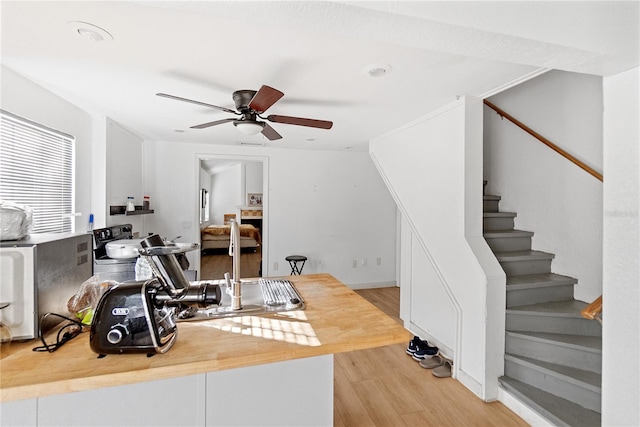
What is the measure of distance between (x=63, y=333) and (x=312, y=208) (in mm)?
3782

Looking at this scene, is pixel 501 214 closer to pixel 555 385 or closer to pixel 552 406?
pixel 555 385

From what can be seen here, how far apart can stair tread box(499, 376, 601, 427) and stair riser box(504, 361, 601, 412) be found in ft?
0.10

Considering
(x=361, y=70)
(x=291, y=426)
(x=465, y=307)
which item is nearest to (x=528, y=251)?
(x=465, y=307)

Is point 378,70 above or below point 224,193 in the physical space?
above

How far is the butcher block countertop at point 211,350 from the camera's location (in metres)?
0.89

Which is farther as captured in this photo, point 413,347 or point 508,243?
point 508,243

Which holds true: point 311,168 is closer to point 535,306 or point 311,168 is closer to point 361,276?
point 361,276

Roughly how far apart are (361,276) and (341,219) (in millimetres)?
1024

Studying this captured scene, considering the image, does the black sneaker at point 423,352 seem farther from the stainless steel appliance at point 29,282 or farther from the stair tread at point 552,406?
the stainless steel appliance at point 29,282

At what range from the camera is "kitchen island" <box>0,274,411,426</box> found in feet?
3.04

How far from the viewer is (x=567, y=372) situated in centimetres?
206

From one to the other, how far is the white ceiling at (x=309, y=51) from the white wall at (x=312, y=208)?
1319 millimetres

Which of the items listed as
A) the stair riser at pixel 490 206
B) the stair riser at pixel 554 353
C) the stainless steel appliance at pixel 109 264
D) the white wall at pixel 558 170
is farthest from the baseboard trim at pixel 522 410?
the stainless steel appliance at pixel 109 264

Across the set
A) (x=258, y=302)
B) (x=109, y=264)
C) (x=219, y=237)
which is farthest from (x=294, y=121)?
(x=219, y=237)
